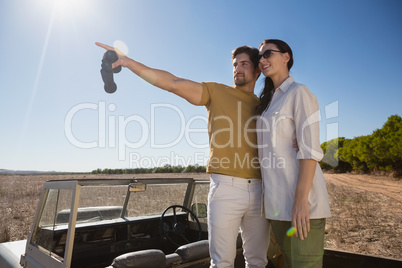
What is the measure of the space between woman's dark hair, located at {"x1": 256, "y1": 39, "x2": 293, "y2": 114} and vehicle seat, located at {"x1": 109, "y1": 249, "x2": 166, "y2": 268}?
1.37 metres

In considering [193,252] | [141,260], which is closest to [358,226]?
[193,252]

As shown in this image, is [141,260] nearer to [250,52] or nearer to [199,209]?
[250,52]

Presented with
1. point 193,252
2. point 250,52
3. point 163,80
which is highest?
point 250,52

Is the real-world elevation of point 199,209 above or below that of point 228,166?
below

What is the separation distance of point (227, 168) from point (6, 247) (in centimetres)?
317

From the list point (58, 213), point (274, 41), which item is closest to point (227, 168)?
point (274, 41)

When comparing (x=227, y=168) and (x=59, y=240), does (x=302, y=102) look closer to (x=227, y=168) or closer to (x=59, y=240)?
(x=227, y=168)

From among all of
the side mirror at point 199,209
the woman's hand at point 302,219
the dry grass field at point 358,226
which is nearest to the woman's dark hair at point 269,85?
the woman's hand at point 302,219

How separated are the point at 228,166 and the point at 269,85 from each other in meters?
0.63

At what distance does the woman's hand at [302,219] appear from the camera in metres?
1.58

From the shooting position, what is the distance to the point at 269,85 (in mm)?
2172

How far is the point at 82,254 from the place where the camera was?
3686 millimetres

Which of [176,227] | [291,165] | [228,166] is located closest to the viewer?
[291,165]

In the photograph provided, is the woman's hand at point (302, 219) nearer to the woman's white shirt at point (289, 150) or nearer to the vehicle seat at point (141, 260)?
the woman's white shirt at point (289, 150)
